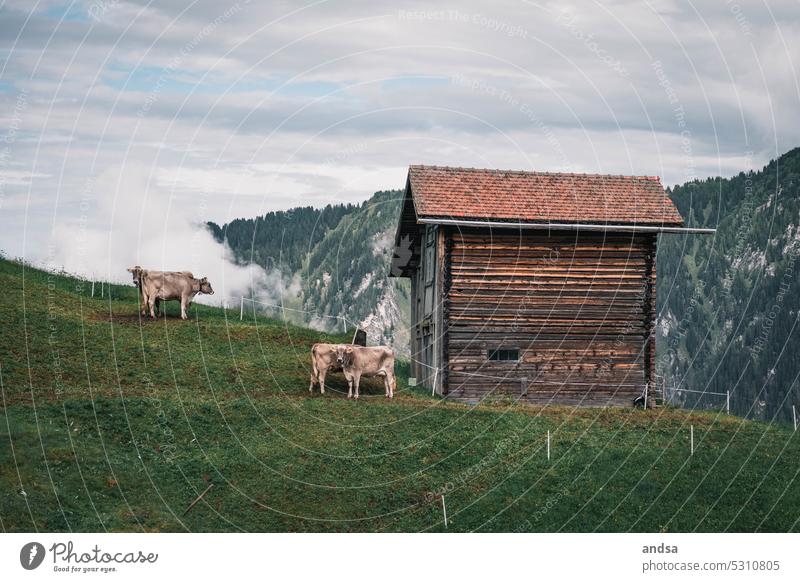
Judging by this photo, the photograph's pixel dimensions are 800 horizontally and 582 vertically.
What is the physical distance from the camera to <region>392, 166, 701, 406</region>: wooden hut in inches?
1371

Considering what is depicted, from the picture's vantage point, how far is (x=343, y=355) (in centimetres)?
3234

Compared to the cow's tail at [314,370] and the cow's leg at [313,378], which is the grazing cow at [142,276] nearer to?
the cow's leg at [313,378]

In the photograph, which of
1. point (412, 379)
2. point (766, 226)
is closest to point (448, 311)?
point (412, 379)

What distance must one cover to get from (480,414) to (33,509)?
13290 mm

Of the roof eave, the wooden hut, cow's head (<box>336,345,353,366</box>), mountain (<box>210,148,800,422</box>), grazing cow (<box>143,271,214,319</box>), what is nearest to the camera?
cow's head (<box>336,345,353,366</box>)

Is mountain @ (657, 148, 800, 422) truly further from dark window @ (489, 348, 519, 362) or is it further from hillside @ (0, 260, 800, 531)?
hillside @ (0, 260, 800, 531)

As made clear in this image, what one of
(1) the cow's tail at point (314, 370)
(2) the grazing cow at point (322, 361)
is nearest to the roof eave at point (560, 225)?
(2) the grazing cow at point (322, 361)

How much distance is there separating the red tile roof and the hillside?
621 centimetres

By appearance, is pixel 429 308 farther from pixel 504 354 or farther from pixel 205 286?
pixel 205 286

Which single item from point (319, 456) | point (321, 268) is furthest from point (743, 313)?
point (319, 456)

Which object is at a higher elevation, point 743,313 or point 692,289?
point 692,289

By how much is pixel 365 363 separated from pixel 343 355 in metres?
0.83

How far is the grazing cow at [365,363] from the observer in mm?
32406

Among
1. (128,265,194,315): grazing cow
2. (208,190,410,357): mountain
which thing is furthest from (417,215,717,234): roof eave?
(208,190,410,357): mountain
